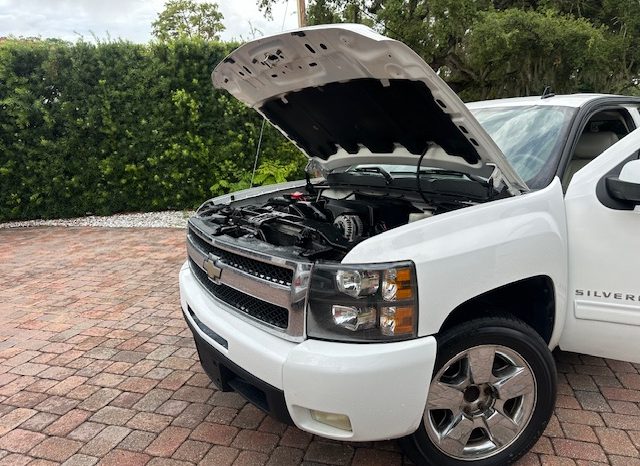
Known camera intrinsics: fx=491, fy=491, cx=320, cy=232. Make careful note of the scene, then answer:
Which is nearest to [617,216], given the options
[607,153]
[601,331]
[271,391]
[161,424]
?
[607,153]

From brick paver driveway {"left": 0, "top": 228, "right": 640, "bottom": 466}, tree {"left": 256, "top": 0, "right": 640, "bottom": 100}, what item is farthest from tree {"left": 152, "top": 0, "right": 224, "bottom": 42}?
brick paver driveway {"left": 0, "top": 228, "right": 640, "bottom": 466}

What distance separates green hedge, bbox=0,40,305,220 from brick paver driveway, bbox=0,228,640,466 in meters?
4.46

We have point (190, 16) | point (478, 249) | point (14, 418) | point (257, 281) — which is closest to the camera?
point (478, 249)

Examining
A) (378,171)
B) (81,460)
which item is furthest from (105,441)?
(378,171)

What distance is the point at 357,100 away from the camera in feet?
9.96

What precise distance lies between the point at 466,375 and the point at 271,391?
92 cm

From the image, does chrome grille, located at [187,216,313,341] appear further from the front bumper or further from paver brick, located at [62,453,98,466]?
paver brick, located at [62,453,98,466]

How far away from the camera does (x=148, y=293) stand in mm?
5238

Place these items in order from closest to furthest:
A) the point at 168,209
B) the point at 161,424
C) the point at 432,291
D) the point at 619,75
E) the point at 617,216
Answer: the point at 432,291
the point at 617,216
the point at 161,424
the point at 168,209
the point at 619,75

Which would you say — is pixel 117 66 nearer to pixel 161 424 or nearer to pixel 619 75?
pixel 161 424

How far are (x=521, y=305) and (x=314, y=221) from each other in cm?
130

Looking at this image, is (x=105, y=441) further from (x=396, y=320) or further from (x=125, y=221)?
(x=125, y=221)

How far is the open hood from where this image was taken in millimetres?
2236

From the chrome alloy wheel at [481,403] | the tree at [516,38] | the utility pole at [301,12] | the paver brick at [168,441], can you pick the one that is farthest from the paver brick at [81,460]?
the tree at [516,38]
